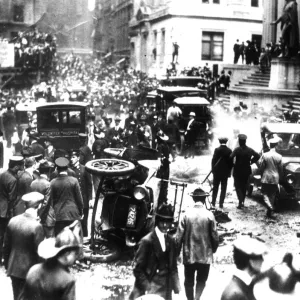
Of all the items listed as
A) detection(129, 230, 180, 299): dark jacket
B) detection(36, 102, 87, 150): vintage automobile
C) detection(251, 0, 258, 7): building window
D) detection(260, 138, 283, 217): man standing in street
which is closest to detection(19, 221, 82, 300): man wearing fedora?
detection(129, 230, 180, 299): dark jacket

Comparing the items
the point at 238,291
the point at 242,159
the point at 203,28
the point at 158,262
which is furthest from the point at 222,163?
the point at 203,28

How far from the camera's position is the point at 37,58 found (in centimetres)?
4300

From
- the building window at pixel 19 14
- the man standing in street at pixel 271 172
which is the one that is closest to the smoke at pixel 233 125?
the man standing in street at pixel 271 172

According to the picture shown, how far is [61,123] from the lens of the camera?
16391 millimetres

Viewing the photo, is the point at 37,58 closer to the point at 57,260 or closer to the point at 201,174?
the point at 201,174

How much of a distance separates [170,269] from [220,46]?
4321 cm

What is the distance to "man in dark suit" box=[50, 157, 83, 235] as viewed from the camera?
7938 mm

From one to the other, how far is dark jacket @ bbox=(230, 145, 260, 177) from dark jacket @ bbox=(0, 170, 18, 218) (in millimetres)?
5424

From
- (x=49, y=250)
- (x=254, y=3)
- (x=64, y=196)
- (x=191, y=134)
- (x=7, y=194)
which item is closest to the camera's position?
(x=49, y=250)

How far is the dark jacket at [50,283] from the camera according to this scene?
405 cm

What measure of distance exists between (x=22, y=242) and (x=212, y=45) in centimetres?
4274

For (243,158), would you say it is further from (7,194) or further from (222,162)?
(7,194)

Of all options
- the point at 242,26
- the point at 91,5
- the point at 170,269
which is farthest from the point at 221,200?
the point at 91,5

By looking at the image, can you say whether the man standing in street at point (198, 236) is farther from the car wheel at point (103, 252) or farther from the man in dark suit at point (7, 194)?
the man in dark suit at point (7, 194)
